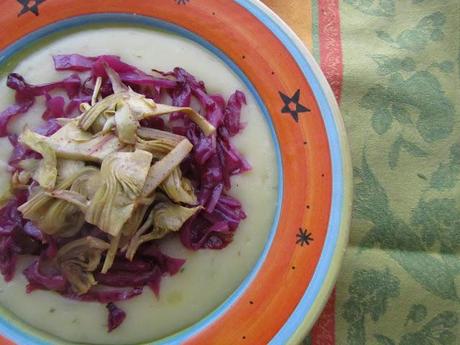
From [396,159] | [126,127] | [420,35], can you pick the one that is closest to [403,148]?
Result: [396,159]

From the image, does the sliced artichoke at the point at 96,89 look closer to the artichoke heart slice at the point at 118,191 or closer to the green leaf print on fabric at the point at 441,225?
the artichoke heart slice at the point at 118,191

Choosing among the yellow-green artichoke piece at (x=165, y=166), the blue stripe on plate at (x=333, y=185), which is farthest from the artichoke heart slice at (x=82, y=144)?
the blue stripe on plate at (x=333, y=185)

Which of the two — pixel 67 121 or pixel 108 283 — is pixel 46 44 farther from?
pixel 108 283

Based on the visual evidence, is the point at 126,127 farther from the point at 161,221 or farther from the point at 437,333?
the point at 437,333

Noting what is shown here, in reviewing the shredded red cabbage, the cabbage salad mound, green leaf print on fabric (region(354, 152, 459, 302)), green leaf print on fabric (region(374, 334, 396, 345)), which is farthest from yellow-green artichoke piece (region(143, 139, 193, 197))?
green leaf print on fabric (region(374, 334, 396, 345))

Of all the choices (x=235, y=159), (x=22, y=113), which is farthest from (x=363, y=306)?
(x=22, y=113)


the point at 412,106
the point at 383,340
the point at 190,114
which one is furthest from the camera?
the point at 412,106
